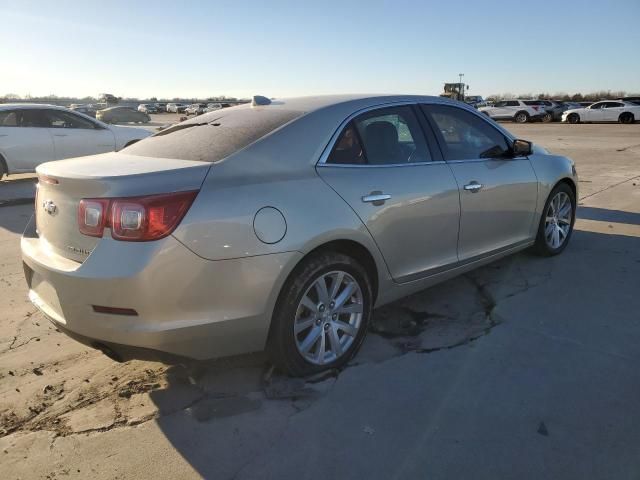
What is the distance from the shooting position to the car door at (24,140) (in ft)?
33.1

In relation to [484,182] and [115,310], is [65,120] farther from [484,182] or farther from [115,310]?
[115,310]

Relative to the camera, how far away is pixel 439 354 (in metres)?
3.38

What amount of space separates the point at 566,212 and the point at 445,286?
71.5 inches

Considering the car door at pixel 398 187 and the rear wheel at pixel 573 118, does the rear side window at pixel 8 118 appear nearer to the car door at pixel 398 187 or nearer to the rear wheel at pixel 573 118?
the car door at pixel 398 187

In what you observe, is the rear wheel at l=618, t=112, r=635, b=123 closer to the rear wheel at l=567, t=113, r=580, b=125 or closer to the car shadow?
the rear wheel at l=567, t=113, r=580, b=125

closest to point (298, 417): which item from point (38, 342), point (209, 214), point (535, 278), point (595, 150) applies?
point (209, 214)

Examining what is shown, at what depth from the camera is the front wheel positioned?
5066mm

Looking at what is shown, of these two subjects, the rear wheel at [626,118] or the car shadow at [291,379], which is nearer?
the car shadow at [291,379]

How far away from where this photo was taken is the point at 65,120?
10.7 m

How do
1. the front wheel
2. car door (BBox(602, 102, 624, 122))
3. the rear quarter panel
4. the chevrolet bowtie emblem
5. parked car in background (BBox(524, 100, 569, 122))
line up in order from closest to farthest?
1. the chevrolet bowtie emblem
2. the rear quarter panel
3. the front wheel
4. car door (BBox(602, 102, 624, 122))
5. parked car in background (BBox(524, 100, 569, 122))

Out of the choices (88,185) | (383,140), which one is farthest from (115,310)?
(383,140)

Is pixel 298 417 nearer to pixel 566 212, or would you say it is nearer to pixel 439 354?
pixel 439 354

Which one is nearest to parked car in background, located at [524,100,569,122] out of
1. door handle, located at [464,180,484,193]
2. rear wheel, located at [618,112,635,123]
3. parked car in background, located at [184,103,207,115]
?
rear wheel, located at [618,112,635,123]

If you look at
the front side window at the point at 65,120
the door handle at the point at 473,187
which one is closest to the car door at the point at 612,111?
the front side window at the point at 65,120
